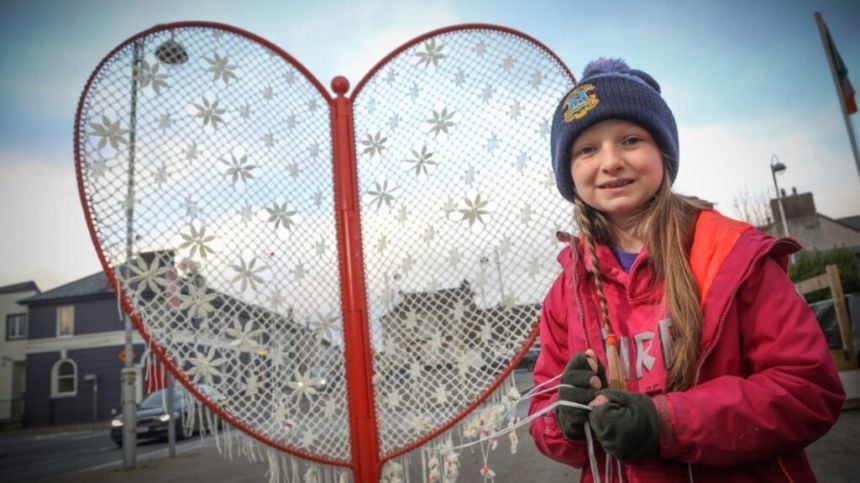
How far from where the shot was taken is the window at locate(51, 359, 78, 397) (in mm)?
24609

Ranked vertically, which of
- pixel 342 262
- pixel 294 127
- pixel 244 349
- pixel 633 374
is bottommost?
pixel 633 374

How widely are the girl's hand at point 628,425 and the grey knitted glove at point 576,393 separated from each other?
8 cm

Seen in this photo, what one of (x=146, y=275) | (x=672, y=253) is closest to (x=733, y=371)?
(x=672, y=253)

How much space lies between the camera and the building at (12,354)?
25.2 meters

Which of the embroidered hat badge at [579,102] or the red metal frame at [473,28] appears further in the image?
the red metal frame at [473,28]

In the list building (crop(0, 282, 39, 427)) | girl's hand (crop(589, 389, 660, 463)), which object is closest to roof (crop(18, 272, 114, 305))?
building (crop(0, 282, 39, 427))

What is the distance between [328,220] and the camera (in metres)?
2.36

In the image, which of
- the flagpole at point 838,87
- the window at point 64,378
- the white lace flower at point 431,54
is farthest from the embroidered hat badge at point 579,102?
the window at point 64,378

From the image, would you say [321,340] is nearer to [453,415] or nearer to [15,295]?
[453,415]

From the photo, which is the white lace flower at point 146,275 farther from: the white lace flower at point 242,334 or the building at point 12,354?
the building at point 12,354

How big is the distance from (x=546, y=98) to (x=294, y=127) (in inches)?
48.4

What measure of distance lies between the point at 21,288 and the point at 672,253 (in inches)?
1440

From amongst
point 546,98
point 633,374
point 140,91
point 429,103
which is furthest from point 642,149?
point 140,91

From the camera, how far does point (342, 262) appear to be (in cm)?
231
